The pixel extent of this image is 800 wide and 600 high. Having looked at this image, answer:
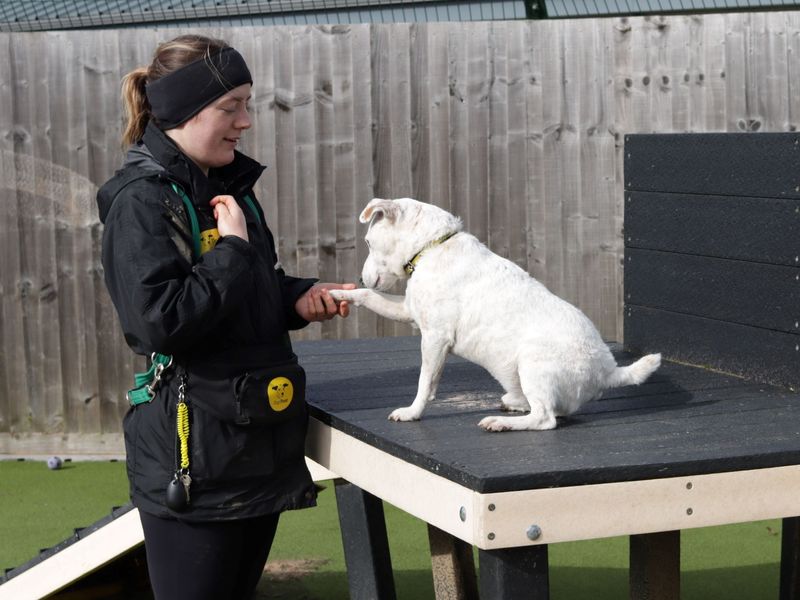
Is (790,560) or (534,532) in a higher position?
(534,532)

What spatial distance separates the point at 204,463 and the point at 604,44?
14.0 feet

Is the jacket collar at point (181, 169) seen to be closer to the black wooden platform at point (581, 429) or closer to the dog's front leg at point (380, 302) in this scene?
the dog's front leg at point (380, 302)

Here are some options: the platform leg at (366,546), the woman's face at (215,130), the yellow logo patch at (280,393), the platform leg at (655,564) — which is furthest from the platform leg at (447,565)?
the woman's face at (215,130)

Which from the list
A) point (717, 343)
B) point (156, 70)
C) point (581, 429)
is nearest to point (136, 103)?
point (156, 70)

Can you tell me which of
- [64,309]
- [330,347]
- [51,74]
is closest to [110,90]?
[51,74]

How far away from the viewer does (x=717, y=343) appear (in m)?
4.29

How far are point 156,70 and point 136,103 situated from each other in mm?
125

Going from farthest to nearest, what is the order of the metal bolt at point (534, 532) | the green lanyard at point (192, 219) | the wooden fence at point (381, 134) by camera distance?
1. the wooden fence at point (381, 134)
2. the green lanyard at point (192, 219)
3. the metal bolt at point (534, 532)

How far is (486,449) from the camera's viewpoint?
3035mm

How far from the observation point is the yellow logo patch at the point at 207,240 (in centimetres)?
299

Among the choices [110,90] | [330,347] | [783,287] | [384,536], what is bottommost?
[384,536]

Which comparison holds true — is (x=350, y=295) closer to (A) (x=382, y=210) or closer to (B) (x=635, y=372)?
(A) (x=382, y=210)

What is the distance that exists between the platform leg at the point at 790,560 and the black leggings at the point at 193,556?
2.20m

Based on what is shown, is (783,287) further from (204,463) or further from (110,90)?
(110,90)
